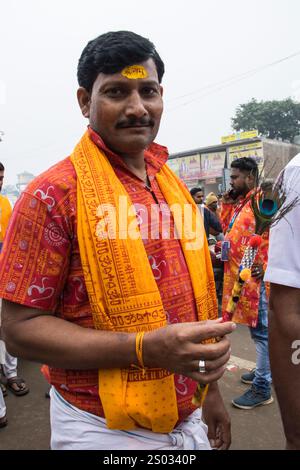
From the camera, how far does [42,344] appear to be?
1030mm

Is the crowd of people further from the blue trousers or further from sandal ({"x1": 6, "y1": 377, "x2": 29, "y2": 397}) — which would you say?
sandal ({"x1": 6, "y1": 377, "x2": 29, "y2": 397})

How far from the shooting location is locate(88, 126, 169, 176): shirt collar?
1.24 meters

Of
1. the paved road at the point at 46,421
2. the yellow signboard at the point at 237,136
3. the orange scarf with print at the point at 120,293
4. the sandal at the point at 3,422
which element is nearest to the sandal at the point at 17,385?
the paved road at the point at 46,421

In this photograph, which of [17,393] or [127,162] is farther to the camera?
[17,393]

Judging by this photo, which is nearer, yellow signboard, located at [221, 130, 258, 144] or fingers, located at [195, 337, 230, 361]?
fingers, located at [195, 337, 230, 361]

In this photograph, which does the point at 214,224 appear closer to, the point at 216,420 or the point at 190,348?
the point at 216,420

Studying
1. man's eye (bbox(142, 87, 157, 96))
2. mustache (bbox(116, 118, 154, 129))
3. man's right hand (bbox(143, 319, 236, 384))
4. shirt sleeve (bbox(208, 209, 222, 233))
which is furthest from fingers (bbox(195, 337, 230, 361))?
shirt sleeve (bbox(208, 209, 222, 233))

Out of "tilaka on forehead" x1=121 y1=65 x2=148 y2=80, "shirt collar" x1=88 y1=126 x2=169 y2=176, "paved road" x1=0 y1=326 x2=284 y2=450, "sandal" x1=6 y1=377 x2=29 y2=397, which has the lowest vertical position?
"paved road" x1=0 y1=326 x2=284 y2=450

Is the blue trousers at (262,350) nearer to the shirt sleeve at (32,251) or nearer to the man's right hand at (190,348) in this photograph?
the man's right hand at (190,348)

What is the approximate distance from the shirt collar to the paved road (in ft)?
6.47
